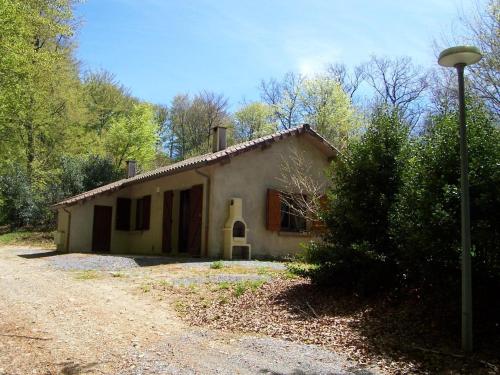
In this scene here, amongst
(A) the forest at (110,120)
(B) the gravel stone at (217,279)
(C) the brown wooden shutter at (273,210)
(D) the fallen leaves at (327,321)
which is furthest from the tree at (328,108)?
(D) the fallen leaves at (327,321)

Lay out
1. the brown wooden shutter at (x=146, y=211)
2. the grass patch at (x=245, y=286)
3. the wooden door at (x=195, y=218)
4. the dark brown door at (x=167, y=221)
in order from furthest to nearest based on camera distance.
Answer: the brown wooden shutter at (x=146, y=211)
the dark brown door at (x=167, y=221)
the wooden door at (x=195, y=218)
the grass patch at (x=245, y=286)

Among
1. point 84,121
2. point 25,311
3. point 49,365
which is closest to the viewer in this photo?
point 49,365

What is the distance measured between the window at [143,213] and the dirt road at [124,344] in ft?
34.0

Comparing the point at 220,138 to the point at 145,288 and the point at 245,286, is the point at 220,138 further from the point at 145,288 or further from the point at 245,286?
the point at 245,286

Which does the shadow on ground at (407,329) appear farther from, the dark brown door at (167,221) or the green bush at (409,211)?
the dark brown door at (167,221)

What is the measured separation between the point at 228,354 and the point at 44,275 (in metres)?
7.71

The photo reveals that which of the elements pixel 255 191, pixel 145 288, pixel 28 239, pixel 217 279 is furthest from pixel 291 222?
pixel 28 239

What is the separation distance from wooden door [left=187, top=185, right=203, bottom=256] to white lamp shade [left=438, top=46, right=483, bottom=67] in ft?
36.1

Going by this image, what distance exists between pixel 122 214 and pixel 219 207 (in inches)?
278

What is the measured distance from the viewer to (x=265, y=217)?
16062mm

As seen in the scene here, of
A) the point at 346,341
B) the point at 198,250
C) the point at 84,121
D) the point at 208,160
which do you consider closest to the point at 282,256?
the point at 198,250

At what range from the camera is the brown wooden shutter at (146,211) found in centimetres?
1923

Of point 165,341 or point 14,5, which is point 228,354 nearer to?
point 165,341

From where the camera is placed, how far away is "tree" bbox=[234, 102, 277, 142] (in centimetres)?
3651
